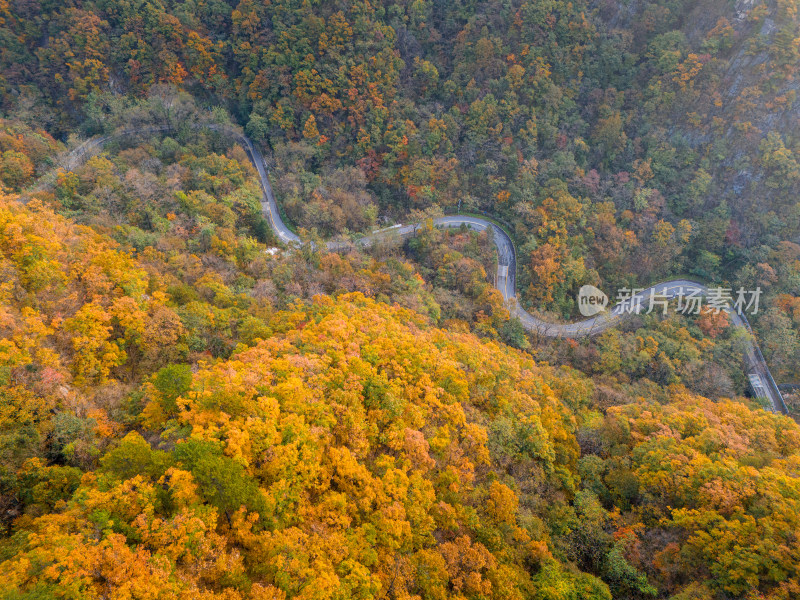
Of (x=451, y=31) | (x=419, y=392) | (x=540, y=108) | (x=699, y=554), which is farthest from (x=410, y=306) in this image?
(x=451, y=31)

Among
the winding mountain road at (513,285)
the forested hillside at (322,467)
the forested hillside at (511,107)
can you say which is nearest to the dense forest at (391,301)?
the forested hillside at (322,467)

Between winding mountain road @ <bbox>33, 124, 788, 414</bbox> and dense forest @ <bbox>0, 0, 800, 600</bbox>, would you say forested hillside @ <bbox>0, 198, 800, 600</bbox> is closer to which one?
dense forest @ <bbox>0, 0, 800, 600</bbox>

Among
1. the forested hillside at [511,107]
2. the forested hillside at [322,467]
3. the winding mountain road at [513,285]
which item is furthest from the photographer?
the forested hillside at [511,107]

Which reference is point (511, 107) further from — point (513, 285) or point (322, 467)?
point (322, 467)

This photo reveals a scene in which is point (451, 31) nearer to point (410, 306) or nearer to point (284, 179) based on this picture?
point (284, 179)

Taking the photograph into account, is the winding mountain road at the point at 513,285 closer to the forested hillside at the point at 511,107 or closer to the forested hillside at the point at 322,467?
the forested hillside at the point at 511,107

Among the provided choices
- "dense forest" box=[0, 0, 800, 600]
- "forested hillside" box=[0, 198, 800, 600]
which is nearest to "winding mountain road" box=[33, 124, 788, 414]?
"dense forest" box=[0, 0, 800, 600]

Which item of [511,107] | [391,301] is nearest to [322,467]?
[391,301]
